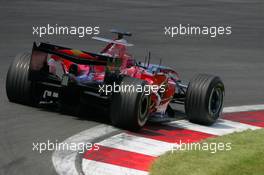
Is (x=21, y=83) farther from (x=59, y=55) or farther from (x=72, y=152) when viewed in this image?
(x=72, y=152)

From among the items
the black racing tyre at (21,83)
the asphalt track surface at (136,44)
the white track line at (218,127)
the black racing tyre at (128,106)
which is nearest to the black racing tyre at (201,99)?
the white track line at (218,127)

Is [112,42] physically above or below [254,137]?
above

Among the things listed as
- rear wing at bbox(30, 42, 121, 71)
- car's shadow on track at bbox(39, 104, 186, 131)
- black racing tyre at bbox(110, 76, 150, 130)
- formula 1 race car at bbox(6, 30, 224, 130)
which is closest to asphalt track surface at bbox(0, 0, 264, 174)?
car's shadow on track at bbox(39, 104, 186, 131)

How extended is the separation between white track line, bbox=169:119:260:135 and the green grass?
42.5 inches

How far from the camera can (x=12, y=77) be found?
1264 centimetres

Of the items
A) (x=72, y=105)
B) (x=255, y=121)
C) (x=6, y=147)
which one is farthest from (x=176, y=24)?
(x=6, y=147)

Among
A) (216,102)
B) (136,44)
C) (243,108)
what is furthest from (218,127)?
(136,44)

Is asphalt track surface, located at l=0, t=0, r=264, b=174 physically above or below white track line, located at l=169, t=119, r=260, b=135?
above

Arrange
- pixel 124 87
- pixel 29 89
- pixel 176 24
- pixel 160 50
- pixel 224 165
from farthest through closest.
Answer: pixel 176 24 → pixel 160 50 → pixel 29 89 → pixel 124 87 → pixel 224 165

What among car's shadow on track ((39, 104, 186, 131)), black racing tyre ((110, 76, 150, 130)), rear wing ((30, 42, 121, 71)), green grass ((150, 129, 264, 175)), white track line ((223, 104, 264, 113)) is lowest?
green grass ((150, 129, 264, 175))

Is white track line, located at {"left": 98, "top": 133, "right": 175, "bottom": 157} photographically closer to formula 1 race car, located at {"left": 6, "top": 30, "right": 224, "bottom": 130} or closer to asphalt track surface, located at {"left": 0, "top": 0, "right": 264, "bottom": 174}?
formula 1 race car, located at {"left": 6, "top": 30, "right": 224, "bottom": 130}

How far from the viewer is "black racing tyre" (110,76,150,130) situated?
11.5 metres

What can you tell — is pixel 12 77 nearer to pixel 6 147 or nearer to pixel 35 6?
pixel 6 147

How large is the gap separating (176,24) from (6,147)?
1504 centimetres
